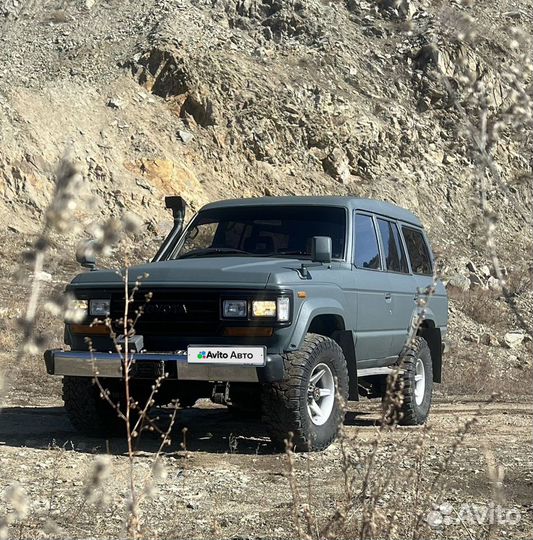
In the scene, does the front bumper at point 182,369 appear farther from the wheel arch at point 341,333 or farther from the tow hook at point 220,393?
the wheel arch at point 341,333

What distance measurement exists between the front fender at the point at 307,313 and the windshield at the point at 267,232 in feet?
2.33

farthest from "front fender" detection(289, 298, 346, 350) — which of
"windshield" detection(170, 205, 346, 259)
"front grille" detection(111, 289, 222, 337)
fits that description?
"windshield" detection(170, 205, 346, 259)

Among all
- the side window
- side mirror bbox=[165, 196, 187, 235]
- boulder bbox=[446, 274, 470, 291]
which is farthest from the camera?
boulder bbox=[446, 274, 470, 291]

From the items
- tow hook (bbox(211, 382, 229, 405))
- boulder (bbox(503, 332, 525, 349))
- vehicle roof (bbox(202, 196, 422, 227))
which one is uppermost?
vehicle roof (bbox(202, 196, 422, 227))

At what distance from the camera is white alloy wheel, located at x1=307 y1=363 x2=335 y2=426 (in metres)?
6.44

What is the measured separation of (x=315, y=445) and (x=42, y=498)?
2150 millimetres

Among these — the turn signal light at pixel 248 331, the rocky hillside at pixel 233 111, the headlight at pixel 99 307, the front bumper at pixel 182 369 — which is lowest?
the front bumper at pixel 182 369

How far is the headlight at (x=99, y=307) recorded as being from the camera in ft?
21.7

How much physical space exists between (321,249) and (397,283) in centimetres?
170

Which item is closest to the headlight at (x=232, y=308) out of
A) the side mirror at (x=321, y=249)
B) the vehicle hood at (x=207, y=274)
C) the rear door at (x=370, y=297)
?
the vehicle hood at (x=207, y=274)

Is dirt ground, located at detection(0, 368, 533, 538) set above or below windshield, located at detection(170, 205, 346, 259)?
below

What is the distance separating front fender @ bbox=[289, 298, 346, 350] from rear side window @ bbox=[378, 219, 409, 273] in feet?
5.59

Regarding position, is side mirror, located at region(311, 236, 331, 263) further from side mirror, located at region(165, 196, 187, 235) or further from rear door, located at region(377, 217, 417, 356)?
side mirror, located at region(165, 196, 187, 235)

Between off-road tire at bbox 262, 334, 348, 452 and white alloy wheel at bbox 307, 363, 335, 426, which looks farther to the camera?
white alloy wheel at bbox 307, 363, 335, 426
